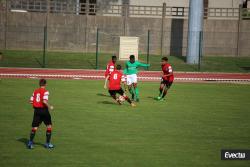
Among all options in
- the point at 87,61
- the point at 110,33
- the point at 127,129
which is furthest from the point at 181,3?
the point at 127,129

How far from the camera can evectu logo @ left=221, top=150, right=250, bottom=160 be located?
1457 cm

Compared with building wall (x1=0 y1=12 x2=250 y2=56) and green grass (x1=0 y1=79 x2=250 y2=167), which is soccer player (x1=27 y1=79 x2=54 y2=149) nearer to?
green grass (x1=0 y1=79 x2=250 y2=167)

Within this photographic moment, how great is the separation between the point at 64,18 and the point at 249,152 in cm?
3171

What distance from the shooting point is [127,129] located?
18.2 m

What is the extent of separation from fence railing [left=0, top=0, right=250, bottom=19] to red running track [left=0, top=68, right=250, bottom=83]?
906 cm

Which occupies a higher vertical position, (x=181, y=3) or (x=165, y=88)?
(x=181, y=3)

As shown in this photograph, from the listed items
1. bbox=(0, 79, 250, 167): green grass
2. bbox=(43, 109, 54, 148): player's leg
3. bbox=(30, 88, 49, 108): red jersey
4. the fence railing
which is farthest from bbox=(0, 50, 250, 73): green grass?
bbox=(30, 88, 49, 108): red jersey

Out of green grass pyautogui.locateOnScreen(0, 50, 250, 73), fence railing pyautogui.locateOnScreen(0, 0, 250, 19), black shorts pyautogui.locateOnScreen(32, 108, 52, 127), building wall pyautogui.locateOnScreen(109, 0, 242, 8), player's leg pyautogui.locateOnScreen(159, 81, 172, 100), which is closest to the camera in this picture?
black shorts pyautogui.locateOnScreen(32, 108, 52, 127)

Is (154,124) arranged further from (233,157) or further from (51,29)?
(51,29)

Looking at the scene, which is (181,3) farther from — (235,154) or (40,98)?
(40,98)

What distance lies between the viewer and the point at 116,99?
74.1 ft

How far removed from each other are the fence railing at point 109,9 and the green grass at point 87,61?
3772 millimetres

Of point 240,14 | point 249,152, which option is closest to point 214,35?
point 240,14

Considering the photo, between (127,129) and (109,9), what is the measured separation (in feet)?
100
